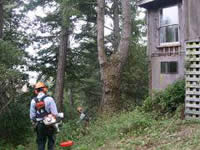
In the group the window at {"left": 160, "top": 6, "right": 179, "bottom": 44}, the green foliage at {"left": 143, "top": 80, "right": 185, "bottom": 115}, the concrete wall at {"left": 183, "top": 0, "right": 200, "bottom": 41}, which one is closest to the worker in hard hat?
the green foliage at {"left": 143, "top": 80, "right": 185, "bottom": 115}

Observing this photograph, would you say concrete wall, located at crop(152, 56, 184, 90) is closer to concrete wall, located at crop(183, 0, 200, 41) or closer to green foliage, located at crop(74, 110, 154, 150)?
concrete wall, located at crop(183, 0, 200, 41)

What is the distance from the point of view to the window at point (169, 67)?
10.1 metres

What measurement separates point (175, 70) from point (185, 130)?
3.69 m

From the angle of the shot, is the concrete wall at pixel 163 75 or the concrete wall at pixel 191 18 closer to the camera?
the concrete wall at pixel 191 18

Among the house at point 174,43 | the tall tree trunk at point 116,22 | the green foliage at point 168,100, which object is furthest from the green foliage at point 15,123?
the tall tree trunk at point 116,22

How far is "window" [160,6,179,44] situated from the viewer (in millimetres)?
10445

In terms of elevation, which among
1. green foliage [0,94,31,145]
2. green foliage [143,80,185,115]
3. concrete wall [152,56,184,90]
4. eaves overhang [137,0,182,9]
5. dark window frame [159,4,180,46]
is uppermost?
eaves overhang [137,0,182,9]

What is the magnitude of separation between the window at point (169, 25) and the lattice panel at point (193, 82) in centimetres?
218

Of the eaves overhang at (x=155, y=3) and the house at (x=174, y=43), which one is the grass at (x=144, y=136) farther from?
the eaves overhang at (x=155, y=3)

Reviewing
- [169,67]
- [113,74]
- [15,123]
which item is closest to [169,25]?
[169,67]

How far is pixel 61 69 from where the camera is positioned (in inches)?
658

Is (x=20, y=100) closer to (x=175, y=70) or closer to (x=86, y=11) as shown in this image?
(x=86, y=11)

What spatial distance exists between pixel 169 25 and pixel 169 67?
173 cm

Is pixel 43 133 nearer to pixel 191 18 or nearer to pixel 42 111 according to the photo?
pixel 42 111
